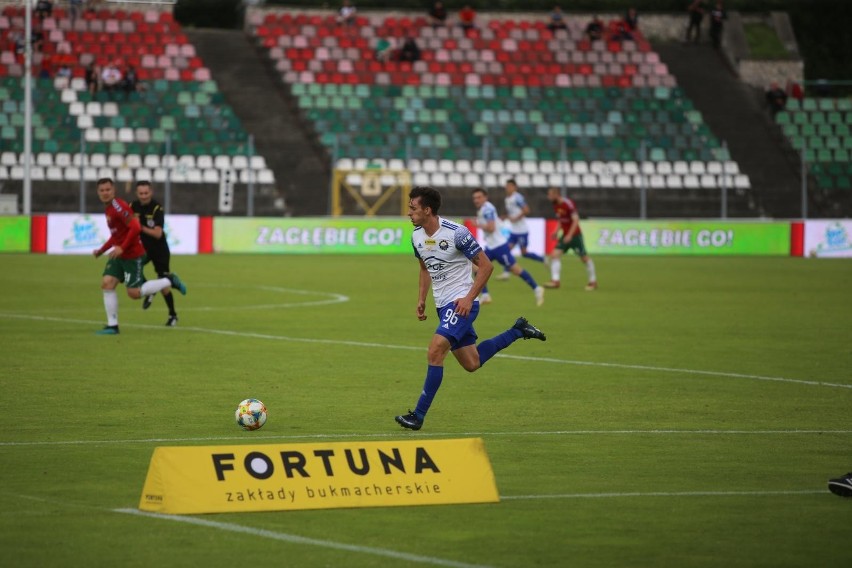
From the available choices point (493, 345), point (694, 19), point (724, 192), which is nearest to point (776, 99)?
point (694, 19)

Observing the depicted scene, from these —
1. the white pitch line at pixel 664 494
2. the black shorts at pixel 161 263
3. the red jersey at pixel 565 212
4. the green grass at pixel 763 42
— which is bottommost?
the red jersey at pixel 565 212

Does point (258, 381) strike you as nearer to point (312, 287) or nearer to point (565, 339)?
point (565, 339)

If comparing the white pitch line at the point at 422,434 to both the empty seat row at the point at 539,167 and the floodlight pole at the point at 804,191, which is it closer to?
the empty seat row at the point at 539,167

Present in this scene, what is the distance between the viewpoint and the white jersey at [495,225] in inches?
994

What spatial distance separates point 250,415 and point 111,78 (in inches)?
1389

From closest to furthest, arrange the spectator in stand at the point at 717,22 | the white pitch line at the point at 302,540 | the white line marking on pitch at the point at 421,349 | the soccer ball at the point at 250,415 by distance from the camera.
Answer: the white pitch line at the point at 302,540, the soccer ball at the point at 250,415, the white line marking on pitch at the point at 421,349, the spectator in stand at the point at 717,22

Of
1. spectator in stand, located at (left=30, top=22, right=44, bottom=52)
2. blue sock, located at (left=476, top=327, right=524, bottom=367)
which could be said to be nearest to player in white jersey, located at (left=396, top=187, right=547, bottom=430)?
blue sock, located at (left=476, top=327, right=524, bottom=367)

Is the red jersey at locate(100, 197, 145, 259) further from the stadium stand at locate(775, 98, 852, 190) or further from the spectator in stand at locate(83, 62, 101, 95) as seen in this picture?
the stadium stand at locate(775, 98, 852, 190)

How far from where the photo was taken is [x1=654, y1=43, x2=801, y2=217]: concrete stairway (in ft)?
153

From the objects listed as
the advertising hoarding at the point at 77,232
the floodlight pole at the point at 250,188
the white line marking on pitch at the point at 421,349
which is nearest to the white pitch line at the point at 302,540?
the white line marking on pitch at the point at 421,349

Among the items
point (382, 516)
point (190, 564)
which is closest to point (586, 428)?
point (382, 516)

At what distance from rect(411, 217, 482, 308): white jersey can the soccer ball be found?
1605 mm

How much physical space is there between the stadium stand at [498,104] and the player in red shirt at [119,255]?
23.7 meters

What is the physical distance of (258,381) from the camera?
13.9 m
